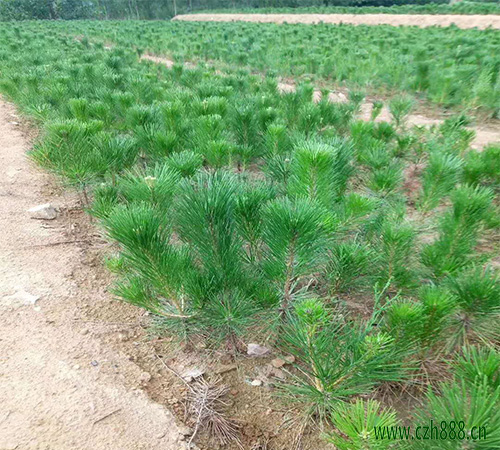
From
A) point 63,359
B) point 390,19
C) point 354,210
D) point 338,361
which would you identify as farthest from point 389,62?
point 390,19

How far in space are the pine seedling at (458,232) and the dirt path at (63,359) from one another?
50.2 inches

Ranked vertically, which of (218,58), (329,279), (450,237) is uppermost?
(450,237)

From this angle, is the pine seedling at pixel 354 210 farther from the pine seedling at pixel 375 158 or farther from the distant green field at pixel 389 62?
the distant green field at pixel 389 62

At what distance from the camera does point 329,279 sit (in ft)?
5.43

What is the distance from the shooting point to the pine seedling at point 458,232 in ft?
5.11

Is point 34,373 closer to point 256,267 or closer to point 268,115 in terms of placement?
point 256,267

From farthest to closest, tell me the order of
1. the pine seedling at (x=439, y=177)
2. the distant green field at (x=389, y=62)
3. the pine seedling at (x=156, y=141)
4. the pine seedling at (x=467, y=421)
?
the distant green field at (x=389, y=62), the pine seedling at (x=156, y=141), the pine seedling at (x=439, y=177), the pine seedling at (x=467, y=421)

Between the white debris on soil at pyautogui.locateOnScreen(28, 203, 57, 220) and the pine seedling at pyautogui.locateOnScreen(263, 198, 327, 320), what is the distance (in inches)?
81.5

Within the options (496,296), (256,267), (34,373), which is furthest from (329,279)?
(34,373)

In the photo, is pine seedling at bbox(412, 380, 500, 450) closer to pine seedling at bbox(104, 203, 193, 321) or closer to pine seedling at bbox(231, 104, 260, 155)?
pine seedling at bbox(104, 203, 193, 321)

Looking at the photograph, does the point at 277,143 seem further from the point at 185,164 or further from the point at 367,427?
the point at 367,427

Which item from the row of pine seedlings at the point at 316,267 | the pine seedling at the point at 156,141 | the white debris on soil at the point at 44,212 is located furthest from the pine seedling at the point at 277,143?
the white debris on soil at the point at 44,212

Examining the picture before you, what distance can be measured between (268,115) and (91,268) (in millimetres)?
1796

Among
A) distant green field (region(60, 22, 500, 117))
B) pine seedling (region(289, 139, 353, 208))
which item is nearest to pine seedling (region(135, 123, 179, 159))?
pine seedling (region(289, 139, 353, 208))
